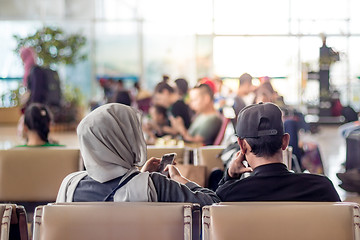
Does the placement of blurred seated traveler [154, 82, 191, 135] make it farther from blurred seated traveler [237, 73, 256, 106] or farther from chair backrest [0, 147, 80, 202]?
chair backrest [0, 147, 80, 202]

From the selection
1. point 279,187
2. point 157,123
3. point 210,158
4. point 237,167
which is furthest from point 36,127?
point 157,123

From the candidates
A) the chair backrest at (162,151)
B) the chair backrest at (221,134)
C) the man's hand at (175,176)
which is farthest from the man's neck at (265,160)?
the chair backrest at (221,134)

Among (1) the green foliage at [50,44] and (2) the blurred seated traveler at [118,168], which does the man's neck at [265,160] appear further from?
(1) the green foliage at [50,44]

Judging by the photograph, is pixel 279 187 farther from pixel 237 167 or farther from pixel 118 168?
pixel 118 168

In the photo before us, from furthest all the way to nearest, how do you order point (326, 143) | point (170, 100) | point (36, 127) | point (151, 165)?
Answer: point (326, 143), point (170, 100), point (36, 127), point (151, 165)

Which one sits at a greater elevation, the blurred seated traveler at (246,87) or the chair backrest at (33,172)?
the blurred seated traveler at (246,87)

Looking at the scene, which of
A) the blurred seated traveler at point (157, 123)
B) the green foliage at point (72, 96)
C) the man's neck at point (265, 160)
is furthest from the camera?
the green foliage at point (72, 96)

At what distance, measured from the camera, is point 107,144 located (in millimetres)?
2412

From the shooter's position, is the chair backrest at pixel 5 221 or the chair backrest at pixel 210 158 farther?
the chair backrest at pixel 210 158

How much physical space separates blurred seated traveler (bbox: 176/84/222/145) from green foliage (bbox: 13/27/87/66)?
36.4 ft

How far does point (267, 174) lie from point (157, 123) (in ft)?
16.2

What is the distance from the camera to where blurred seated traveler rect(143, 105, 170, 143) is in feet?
23.1

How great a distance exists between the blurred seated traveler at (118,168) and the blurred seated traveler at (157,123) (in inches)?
172

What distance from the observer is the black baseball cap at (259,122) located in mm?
2506
